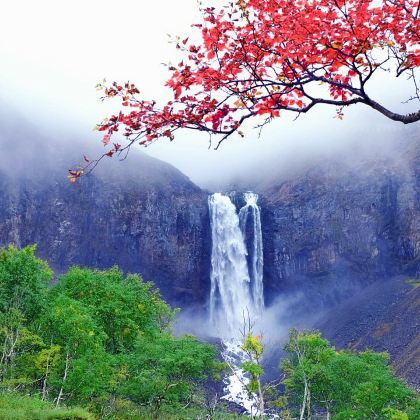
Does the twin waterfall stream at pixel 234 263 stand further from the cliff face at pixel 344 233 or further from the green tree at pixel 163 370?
the green tree at pixel 163 370

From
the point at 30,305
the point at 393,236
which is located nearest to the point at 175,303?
the point at 393,236

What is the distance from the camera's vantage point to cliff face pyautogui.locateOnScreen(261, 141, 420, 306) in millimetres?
90875

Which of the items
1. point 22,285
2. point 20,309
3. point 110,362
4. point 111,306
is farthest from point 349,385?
point 22,285

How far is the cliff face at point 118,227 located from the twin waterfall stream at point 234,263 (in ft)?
14.5

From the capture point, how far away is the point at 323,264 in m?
95.2

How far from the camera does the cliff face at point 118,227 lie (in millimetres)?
89375

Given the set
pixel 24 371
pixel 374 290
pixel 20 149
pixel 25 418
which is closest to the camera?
pixel 25 418

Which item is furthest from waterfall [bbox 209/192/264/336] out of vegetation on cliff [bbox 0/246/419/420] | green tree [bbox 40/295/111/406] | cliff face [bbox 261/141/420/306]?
green tree [bbox 40/295/111/406]

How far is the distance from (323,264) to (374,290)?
13.9 m

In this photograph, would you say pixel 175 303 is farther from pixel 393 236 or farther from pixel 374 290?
pixel 393 236

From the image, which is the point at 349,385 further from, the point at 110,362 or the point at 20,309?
the point at 20,309

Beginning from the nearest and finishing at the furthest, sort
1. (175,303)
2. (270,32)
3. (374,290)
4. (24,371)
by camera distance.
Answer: (270,32) < (24,371) < (374,290) < (175,303)

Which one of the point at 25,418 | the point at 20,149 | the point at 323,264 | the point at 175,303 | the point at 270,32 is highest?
the point at 20,149

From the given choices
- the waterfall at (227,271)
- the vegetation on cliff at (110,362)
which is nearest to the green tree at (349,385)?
the vegetation on cliff at (110,362)
